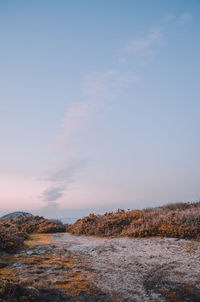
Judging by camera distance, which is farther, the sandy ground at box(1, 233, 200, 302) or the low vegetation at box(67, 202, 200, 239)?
the low vegetation at box(67, 202, 200, 239)

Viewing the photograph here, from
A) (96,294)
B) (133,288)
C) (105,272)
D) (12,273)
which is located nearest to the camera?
(96,294)

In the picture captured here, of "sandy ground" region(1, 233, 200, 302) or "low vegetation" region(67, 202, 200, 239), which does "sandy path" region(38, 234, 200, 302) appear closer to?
"sandy ground" region(1, 233, 200, 302)

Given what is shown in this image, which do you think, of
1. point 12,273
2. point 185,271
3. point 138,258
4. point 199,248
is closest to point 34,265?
point 12,273

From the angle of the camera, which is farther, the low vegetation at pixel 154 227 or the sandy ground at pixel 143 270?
the low vegetation at pixel 154 227

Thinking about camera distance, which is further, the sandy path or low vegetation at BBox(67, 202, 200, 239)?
low vegetation at BBox(67, 202, 200, 239)

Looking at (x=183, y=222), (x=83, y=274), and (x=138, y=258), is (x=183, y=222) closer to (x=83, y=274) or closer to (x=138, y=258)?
(x=138, y=258)

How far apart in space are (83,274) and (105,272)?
0.49 metres

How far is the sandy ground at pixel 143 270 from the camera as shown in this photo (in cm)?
314

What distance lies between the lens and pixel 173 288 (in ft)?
11.0

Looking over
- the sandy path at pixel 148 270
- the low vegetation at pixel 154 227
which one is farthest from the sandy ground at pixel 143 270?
the low vegetation at pixel 154 227

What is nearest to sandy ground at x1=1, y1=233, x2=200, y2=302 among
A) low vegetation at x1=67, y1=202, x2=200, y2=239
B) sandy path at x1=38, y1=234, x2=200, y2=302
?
sandy path at x1=38, y1=234, x2=200, y2=302

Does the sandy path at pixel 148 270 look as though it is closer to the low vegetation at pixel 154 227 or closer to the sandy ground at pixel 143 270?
the sandy ground at pixel 143 270

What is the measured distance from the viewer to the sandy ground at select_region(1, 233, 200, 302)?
3145mm

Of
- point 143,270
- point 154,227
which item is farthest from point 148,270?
point 154,227
